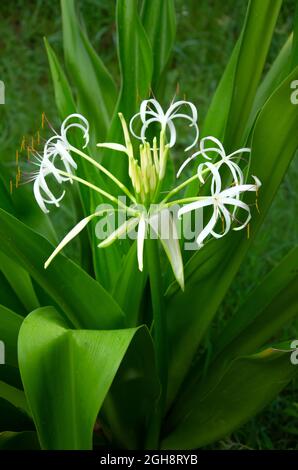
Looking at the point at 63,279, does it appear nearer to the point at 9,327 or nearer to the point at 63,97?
the point at 9,327

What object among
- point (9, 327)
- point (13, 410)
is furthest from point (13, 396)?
point (9, 327)

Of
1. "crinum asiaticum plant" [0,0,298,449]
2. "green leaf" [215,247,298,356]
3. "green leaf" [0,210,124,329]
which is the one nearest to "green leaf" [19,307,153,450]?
"crinum asiaticum plant" [0,0,298,449]

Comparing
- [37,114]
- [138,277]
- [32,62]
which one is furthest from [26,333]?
[32,62]

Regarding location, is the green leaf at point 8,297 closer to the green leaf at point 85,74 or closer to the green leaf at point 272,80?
the green leaf at point 85,74

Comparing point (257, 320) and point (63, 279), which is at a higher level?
point (63, 279)

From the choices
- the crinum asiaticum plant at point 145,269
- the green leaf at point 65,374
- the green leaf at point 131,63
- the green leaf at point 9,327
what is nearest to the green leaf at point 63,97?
the crinum asiaticum plant at point 145,269

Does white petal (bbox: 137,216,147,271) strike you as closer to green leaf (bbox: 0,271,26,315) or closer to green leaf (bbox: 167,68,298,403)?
green leaf (bbox: 167,68,298,403)
